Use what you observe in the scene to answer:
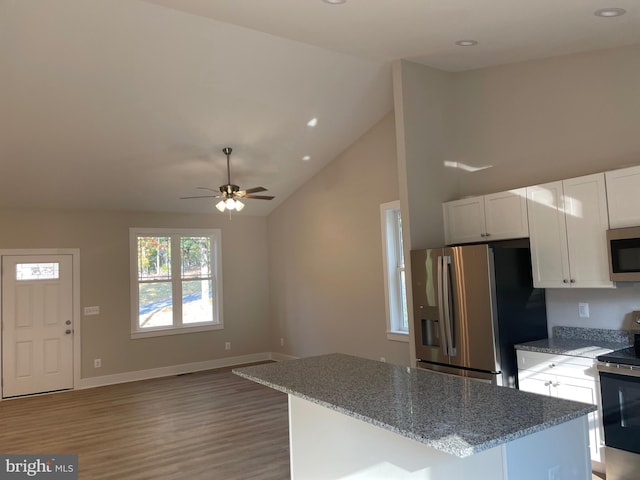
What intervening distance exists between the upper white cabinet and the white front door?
685cm

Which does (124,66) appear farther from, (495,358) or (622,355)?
(622,355)

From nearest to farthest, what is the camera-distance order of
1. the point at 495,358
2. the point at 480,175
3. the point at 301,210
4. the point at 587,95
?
the point at 495,358 < the point at 587,95 < the point at 480,175 < the point at 301,210

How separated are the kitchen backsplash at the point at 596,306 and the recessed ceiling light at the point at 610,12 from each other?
76.1 inches

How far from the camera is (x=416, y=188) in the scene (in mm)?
4605

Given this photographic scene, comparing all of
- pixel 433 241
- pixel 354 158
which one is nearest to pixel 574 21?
pixel 433 241

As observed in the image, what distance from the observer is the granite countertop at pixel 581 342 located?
3.53 metres

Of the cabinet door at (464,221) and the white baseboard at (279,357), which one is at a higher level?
the cabinet door at (464,221)

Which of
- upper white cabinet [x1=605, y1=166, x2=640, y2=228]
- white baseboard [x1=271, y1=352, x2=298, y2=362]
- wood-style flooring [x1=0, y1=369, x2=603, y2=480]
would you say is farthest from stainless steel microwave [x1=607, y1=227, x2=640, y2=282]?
white baseboard [x1=271, y1=352, x2=298, y2=362]

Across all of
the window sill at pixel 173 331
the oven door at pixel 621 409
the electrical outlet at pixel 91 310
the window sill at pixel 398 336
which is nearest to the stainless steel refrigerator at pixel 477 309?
the oven door at pixel 621 409

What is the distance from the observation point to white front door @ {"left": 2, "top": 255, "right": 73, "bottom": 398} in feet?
21.9

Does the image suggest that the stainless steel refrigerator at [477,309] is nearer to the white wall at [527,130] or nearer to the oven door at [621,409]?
the white wall at [527,130]

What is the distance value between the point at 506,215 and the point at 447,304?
96cm

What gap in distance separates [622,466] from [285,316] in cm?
576

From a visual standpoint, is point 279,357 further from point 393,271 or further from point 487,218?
point 487,218
